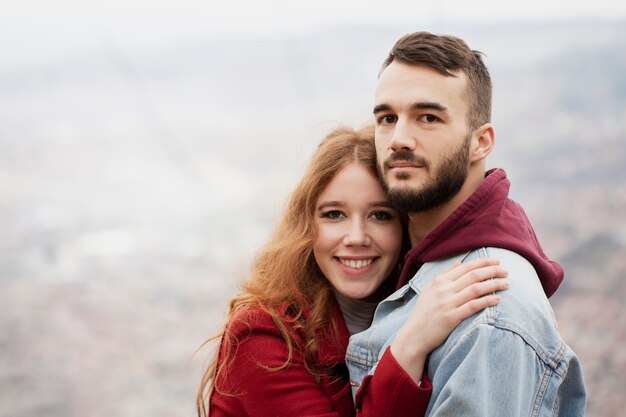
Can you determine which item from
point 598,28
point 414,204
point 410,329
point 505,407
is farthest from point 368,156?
point 598,28

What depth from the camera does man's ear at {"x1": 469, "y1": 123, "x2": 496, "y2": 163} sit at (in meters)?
1.70

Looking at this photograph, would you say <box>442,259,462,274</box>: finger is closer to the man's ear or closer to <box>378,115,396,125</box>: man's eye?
the man's ear

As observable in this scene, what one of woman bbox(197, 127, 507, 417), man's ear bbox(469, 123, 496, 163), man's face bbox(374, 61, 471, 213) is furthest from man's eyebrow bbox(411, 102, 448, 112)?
woman bbox(197, 127, 507, 417)

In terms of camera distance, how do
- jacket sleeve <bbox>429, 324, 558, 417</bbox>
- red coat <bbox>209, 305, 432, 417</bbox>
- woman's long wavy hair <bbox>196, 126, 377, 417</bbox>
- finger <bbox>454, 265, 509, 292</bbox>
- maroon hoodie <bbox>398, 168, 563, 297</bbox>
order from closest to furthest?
1. jacket sleeve <bbox>429, 324, 558, 417</bbox>
2. finger <bbox>454, 265, 509, 292</bbox>
3. maroon hoodie <bbox>398, 168, 563, 297</bbox>
4. red coat <bbox>209, 305, 432, 417</bbox>
5. woman's long wavy hair <bbox>196, 126, 377, 417</bbox>

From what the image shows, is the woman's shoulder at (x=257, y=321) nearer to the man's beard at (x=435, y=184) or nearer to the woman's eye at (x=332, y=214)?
the woman's eye at (x=332, y=214)

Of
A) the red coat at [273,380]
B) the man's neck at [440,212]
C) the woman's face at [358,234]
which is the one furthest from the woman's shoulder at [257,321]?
the man's neck at [440,212]

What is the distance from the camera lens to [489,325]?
1.38 metres

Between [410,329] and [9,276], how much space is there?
6.28 metres

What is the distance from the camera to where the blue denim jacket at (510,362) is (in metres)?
1.36

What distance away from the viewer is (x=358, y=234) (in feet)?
6.14

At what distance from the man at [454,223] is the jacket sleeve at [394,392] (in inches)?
0.8

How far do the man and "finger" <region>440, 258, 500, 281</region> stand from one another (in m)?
0.04

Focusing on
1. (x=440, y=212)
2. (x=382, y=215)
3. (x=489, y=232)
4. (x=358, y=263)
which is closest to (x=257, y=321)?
(x=358, y=263)

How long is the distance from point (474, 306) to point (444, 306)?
0.06 metres
